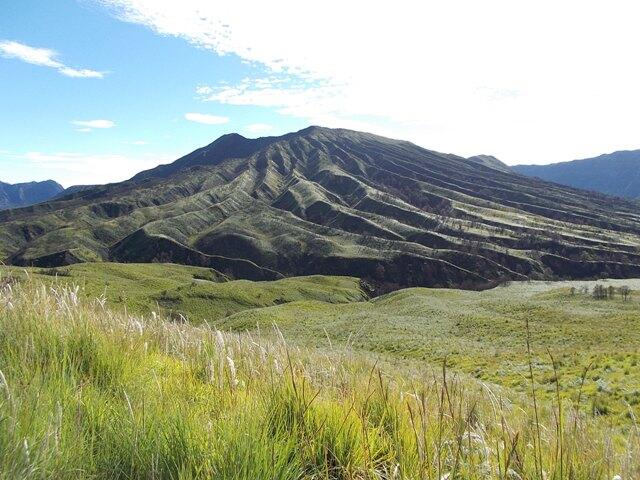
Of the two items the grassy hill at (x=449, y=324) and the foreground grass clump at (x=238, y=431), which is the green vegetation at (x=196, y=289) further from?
the foreground grass clump at (x=238, y=431)

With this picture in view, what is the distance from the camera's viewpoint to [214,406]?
3.29 m

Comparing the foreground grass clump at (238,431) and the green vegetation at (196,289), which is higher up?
the foreground grass clump at (238,431)

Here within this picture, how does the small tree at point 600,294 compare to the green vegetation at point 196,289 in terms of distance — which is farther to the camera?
the green vegetation at point 196,289

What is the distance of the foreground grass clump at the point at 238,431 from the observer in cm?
230

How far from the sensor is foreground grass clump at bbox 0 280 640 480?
2.30 meters

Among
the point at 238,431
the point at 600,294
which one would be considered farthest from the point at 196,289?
the point at 238,431

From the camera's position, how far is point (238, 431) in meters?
2.42

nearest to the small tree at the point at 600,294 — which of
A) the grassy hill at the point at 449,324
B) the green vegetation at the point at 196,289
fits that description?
the grassy hill at the point at 449,324

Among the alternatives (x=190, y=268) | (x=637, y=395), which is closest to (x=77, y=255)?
(x=190, y=268)

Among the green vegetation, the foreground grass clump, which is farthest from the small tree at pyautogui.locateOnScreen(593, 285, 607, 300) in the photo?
the foreground grass clump

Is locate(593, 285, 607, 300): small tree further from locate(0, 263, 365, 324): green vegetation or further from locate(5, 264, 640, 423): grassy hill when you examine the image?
locate(0, 263, 365, 324): green vegetation

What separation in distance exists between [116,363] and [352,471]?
234 cm

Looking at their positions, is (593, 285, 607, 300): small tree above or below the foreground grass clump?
below

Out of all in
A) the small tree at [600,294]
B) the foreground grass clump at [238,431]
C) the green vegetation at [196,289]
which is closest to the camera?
the foreground grass clump at [238,431]
